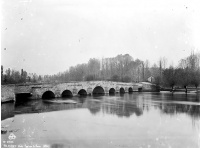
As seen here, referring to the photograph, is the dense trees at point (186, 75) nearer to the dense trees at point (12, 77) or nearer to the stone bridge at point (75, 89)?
the stone bridge at point (75, 89)

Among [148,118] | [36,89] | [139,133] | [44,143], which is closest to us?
[44,143]

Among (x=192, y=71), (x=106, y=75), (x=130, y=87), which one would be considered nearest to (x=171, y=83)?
(x=192, y=71)

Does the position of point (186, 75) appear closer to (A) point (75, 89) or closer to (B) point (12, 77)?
(A) point (75, 89)

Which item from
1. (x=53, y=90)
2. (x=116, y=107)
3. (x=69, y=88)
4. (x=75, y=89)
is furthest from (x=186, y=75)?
(x=53, y=90)

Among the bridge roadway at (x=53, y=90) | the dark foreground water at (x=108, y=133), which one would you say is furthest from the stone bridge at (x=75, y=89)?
the dark foreground water at (x=108, y=133)

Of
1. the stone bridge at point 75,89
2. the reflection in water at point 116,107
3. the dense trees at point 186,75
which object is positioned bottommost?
A: the reflection in water at point 116,107

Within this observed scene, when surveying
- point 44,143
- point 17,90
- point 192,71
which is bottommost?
point 44,143

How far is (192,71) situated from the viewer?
3275 cm

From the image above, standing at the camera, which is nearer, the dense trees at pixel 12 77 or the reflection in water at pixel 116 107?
the reflection in water at pixel 116 107

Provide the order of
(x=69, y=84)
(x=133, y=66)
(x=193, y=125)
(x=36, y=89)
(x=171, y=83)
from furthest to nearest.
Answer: (x=133, y=66), (x=171, y=83), (x=69, y=84), (x=36, y=89), (x=193, y=125)

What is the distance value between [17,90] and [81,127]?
12.7m

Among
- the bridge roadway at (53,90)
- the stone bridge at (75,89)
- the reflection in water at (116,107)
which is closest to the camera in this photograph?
the reflection in water at (116,107)

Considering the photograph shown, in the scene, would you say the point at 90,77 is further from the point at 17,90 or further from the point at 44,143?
the point at 44,143

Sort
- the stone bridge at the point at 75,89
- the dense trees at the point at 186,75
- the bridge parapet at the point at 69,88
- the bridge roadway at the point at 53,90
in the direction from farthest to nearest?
the dense trees at the point at 186,75 → the stone bridge at the point at 75,89 → the bridge parapet at the point at 69,88 → the bridge roadway at the point at 53,90
